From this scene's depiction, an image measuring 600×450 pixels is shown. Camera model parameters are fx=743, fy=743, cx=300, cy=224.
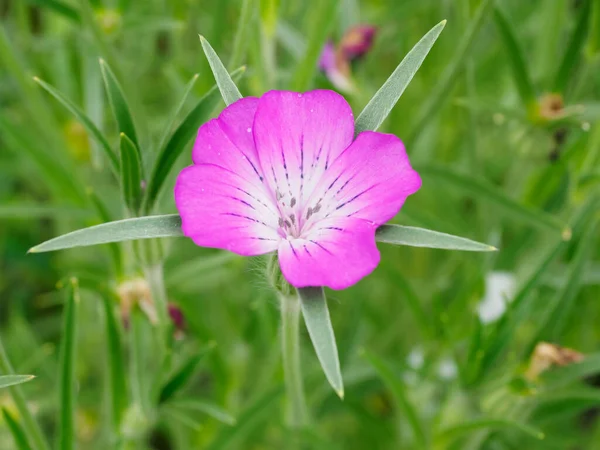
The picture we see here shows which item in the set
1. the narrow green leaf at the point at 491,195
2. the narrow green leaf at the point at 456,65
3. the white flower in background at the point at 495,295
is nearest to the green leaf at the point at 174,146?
the narrow green leaf at the point at 456,65

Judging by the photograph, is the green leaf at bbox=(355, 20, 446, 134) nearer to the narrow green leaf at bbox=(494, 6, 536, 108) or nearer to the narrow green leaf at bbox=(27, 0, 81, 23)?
the narrow green leaf at bbox=(494, 6, 536, 108)

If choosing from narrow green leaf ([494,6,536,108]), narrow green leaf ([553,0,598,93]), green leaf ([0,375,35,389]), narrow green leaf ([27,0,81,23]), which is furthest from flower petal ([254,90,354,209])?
narrow green leaf ([27,0,81,23])

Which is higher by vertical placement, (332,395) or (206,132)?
(206,132)

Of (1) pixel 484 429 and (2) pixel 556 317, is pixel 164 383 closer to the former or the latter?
(1) pixel 484 429

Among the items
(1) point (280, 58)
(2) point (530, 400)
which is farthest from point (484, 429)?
(1) point (280, 58)

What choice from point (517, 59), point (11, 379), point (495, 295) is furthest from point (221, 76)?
point (495, 295)

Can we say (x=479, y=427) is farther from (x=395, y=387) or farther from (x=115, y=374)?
(x=115, y=374)

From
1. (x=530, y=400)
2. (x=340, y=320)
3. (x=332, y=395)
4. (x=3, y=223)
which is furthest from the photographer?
(x=3, y=223)
